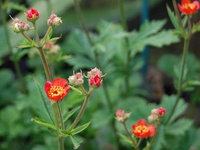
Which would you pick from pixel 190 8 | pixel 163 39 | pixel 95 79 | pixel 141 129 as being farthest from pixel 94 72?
pixel 163 39

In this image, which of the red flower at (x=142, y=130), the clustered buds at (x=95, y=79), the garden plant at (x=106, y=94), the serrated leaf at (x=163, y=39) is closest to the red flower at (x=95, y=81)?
the clustered buds at (x=95, y=79)

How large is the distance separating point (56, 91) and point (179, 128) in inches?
34.3

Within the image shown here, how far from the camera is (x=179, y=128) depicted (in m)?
1.93

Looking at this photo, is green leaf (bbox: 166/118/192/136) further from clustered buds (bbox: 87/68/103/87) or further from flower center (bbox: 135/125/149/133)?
clustered buds (bbox: 87/68/103/87)

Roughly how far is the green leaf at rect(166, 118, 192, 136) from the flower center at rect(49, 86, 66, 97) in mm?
815

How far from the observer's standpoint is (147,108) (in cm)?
192

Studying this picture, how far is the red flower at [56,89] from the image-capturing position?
1.18m

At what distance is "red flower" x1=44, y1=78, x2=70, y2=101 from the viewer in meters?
1.18

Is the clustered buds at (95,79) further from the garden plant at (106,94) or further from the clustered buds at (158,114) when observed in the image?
the garden plant at (106,94)

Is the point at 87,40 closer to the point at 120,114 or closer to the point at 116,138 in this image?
the point at 116,138

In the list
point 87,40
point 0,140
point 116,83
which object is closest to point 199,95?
point 116,83

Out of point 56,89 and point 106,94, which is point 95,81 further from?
point 106,94

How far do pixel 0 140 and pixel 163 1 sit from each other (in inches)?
54.1

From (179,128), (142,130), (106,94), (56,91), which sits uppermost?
(56,91)
